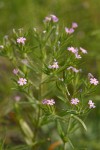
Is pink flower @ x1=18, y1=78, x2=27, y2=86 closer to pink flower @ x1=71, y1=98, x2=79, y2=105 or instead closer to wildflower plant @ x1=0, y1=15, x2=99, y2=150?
wildflower plant @ x1=0, y1=15, x2=99, y2=150

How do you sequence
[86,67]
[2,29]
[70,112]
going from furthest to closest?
[2,29] → [86,67] → [70,112]

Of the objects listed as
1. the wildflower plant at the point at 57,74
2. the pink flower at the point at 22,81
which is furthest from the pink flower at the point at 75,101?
the pink flower at the point at 22,81

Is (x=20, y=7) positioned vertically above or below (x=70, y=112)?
above

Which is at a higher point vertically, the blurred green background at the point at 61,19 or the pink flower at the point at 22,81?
the blurred green background at the point at 61,19

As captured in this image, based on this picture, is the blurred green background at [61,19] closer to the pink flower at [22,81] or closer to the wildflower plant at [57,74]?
the wildflower plant at [57,74]

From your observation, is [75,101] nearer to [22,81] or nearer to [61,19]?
[22,81]

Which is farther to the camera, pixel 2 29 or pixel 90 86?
pixel 2 29

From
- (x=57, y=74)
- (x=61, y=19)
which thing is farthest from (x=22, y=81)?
(x=61, y=19)

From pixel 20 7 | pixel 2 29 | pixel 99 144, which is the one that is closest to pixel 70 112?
pixel 99 144

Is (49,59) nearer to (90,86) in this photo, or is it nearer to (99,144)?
(90,86)

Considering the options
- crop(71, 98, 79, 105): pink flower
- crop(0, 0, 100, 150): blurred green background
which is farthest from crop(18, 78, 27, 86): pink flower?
crop(0, 0, 100, 150): blurred green background

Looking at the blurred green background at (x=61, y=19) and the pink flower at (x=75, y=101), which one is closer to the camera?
the pink flower at (x=75, y=101)
